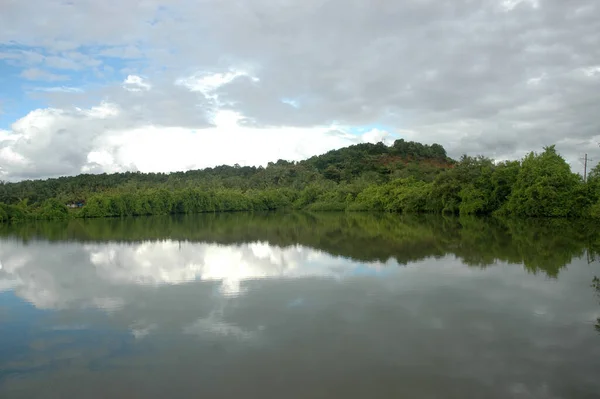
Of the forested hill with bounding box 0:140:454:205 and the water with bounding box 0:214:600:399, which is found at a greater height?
the forested hill with bounding box 0:140:454:205

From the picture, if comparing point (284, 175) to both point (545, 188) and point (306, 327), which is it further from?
point (306, 327)

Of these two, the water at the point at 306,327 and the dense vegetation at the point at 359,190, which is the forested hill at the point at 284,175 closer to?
the dense vegetation at the point at 359,190

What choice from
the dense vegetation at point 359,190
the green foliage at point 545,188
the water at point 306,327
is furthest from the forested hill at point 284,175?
the water at point 306,327

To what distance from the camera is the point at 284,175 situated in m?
82.4

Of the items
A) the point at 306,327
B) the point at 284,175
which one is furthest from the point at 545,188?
the point at 284,175

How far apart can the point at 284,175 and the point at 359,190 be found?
27792mm

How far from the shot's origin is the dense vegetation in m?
30.2

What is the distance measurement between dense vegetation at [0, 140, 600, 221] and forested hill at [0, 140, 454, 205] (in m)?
0.20

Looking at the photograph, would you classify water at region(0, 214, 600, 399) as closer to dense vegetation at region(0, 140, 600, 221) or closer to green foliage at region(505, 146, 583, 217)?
green foliage at region(505, 146, 583, 217)

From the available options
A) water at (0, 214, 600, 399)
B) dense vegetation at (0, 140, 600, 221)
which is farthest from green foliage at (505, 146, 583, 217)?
water at (0, 214, 600, 399)

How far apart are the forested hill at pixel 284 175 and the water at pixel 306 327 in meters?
46.0

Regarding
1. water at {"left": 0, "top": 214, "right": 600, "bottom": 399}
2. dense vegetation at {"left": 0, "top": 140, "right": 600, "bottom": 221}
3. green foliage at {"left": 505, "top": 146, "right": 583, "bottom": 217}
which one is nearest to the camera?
water at {"left": 0, "top": 214, "right": 600, "bottom": 399}

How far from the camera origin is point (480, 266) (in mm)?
12406

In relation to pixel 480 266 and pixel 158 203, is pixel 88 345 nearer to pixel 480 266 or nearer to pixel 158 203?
pixel 480 266
